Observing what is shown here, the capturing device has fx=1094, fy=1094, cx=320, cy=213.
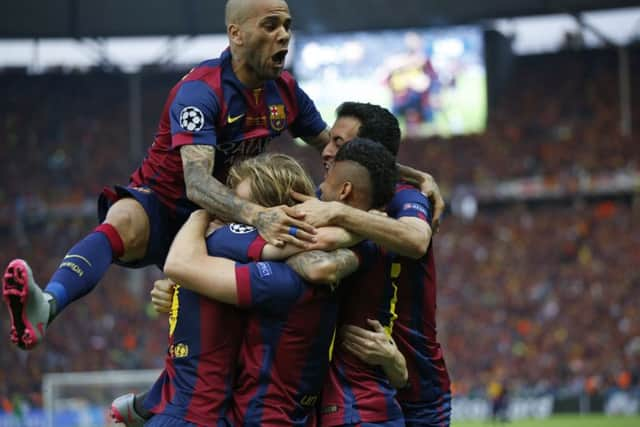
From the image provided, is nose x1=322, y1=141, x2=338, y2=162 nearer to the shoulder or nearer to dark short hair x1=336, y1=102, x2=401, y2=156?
dark short hair x1=336, y1=102, x2=401, y2=156

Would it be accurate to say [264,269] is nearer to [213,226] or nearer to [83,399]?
[213,226]

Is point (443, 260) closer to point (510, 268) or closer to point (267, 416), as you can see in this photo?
point (510, 268)

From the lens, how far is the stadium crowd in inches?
1134

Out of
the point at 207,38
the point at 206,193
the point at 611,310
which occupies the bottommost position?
the point at 611,310

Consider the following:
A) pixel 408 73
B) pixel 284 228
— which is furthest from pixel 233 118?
pixel 408 73

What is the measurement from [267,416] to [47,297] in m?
1.20

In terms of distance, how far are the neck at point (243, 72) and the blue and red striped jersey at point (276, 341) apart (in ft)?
6.49

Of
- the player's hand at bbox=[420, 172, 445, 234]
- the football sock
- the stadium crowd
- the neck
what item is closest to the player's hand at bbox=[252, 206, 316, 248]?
the football sock

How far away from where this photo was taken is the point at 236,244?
441cm

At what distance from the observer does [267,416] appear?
4293 millimetres

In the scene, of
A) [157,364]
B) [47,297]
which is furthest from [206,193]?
[157,364]

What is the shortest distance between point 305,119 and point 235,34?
903mm

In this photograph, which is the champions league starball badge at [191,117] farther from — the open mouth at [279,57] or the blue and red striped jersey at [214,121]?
the open mouth at [279,57]

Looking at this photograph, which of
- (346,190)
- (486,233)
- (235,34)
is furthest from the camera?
(486,233)
